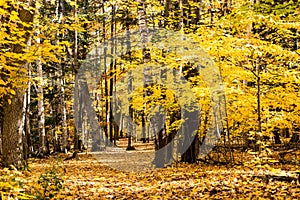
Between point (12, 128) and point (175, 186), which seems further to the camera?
point (12, 128)

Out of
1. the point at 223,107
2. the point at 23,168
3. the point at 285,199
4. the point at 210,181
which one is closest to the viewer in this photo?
the point at 285,199

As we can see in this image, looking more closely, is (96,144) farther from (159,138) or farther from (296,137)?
(296,137)

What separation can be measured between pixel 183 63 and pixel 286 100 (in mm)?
3420

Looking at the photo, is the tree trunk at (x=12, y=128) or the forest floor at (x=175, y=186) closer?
the forest floor at (x=175, y=186)

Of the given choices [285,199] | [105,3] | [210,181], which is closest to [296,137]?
[210,181]

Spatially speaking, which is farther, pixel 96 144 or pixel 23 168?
pixel 96 144

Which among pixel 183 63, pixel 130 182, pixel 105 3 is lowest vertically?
pixel 130 182

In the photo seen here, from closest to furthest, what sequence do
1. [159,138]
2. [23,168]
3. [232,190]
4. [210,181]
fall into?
[232,190] → [210,181] → [23,168] → [159,138]

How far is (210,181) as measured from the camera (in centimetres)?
828

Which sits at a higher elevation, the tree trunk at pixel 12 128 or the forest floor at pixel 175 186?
the tree trunk at pixel 12 128

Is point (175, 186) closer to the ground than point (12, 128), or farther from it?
closer to the ground

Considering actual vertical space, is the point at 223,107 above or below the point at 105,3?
below

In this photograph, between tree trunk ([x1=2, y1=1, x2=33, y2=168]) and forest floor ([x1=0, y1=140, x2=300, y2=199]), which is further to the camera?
tree trunk ([x1=2, y1=1, x2=33, y2=168])

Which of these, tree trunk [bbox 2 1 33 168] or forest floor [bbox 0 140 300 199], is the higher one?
tree trunk [bbox 2 1 33 168]
